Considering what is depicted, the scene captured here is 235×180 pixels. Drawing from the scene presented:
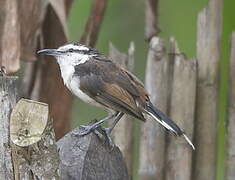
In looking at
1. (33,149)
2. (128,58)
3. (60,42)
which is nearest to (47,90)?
(60,42)

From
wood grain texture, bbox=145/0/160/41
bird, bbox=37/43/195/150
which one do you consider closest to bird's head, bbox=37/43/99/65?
bird, bbox=37/43/195/150

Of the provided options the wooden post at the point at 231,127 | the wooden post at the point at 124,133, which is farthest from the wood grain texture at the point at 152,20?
the wooden post at the point at 231,127

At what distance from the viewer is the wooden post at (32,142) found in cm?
299

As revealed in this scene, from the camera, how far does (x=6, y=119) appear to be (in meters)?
3.08

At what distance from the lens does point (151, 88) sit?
492 cm

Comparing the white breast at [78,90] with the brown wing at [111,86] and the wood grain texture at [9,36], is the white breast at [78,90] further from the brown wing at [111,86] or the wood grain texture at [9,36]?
the wood grain texture at [9,36]

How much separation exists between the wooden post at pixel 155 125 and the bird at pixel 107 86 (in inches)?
24.4

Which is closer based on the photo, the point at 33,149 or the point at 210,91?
the point at 33,149

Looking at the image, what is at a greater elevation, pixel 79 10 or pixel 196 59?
pixel 79 10

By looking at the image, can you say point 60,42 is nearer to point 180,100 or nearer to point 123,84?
point 180,100

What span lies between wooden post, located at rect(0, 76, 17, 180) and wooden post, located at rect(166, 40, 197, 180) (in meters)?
1.94

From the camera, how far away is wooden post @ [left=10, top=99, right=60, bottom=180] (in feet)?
9.81

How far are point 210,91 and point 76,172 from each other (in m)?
1.72

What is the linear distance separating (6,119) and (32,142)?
172 millimetres
